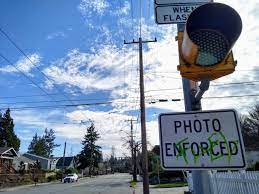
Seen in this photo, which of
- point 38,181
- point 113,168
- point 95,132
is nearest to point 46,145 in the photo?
point 95,132

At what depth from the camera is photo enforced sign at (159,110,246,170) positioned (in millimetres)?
2035

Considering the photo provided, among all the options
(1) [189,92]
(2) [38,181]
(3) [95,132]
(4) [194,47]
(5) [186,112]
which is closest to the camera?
(4) [194,47]

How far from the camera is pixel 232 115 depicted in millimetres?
2143

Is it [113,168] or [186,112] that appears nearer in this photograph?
[186,112]

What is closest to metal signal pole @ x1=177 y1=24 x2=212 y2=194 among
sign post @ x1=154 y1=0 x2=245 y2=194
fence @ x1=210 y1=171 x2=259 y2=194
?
sign post @ x1=154 y1=0 x2=245 y2=194

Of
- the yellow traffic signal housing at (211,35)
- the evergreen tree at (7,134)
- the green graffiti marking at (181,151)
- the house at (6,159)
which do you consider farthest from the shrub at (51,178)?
the yellow traffic signal housing at (211,35)

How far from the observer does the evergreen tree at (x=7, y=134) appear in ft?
262

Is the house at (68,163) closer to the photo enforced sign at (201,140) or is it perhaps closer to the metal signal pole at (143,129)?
the metal signal pole at (143,129)

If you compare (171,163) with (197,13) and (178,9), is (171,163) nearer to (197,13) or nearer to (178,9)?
(197,13)

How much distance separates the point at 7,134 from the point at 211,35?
85914 mm

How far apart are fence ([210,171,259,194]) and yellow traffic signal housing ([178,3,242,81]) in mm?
8014

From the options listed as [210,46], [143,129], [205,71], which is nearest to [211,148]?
[205,71]

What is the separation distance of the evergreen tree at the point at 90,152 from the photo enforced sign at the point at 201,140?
4248 inches

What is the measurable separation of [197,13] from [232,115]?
745 millimetres
